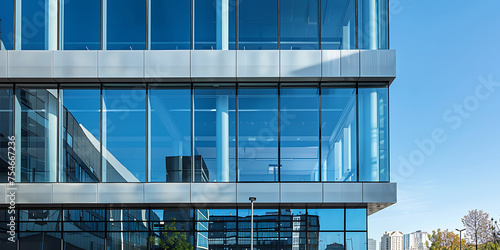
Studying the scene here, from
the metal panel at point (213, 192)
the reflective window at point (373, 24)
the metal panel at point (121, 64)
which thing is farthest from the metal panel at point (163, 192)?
the reflective window at point (373, 24)

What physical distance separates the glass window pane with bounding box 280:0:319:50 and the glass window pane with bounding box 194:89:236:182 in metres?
3.00

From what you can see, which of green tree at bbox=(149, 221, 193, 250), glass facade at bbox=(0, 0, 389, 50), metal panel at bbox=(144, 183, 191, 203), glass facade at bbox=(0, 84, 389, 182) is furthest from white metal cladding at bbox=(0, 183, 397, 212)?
glass facade at bbox=(0, 0, 389, 50)

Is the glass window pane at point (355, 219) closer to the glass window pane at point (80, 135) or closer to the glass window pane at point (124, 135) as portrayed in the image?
the glass window pane at point (124, 135)

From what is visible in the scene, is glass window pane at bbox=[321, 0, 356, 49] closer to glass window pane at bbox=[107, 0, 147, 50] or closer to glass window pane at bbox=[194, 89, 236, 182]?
glass window pane at bbox=[194, 89, 236, 182]

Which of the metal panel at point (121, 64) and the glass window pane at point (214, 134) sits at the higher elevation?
the metal panel at point (121, 64)

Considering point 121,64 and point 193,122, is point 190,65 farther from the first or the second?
point 121,64

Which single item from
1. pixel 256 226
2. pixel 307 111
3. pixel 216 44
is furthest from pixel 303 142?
pixel 216 44

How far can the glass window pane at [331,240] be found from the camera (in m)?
18.7

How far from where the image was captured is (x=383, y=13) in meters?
18.9

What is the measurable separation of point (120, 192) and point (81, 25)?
675 cm

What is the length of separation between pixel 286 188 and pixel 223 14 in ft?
23.9

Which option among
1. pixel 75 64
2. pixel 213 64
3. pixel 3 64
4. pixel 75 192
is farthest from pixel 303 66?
pixel 3 64

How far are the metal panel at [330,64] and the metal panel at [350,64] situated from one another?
0.70 ft

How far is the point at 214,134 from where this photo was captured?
61.8 ft
